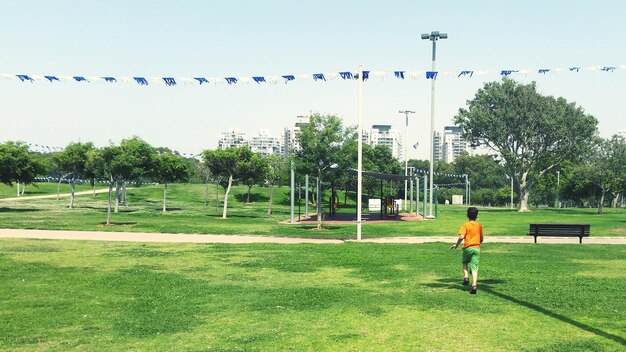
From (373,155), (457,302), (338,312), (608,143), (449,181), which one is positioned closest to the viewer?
(338,312)

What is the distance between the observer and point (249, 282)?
42.8ft

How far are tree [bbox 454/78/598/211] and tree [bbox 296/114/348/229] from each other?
32768mm

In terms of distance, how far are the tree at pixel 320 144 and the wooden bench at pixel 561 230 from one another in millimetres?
11877

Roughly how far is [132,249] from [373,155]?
192ft

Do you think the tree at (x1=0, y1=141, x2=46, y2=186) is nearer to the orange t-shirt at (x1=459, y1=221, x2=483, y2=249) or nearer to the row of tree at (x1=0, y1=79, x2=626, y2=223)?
the row of tree at (x1=0, y1=79, x2=626, y2=223)

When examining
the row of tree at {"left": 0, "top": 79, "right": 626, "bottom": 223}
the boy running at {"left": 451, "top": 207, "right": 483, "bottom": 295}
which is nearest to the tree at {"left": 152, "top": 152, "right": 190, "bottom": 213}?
the row of tree at {"left": 0, "top": 79, "right": 626, "bottom": 223}

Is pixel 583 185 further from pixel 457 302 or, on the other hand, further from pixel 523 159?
pixel 457 302

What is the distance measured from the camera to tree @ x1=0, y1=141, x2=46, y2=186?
128 feet

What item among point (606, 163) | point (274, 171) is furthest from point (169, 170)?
point (606, 163)

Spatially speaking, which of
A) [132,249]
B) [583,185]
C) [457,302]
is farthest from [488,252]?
[583,185]

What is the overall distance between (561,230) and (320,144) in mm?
13641

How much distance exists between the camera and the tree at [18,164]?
128 ft

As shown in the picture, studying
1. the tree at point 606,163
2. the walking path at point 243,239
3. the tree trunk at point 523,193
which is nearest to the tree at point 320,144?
the walking path at point 243,239

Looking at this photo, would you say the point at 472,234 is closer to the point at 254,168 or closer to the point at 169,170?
the point at 254,168
